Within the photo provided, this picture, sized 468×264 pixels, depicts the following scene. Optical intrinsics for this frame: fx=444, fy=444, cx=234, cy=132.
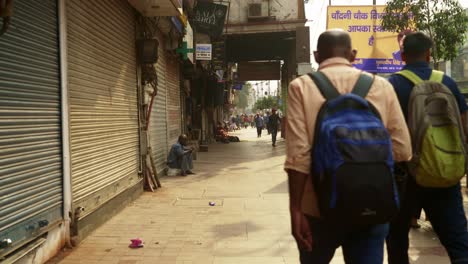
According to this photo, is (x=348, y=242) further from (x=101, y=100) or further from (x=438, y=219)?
(x=101, y=100)

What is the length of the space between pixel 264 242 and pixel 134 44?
503 centimetres

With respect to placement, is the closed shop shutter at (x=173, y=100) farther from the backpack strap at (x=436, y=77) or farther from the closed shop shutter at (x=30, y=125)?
the backpack strap at (x=436, y=77)

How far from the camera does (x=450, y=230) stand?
2.78 m

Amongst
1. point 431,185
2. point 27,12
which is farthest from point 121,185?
point 431,185

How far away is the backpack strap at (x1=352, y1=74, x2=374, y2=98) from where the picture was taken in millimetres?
2199

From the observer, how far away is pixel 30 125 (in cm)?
430

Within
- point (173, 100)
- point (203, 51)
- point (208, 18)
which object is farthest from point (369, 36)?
point (173, 100)

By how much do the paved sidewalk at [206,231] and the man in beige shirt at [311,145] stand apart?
7.76 feet

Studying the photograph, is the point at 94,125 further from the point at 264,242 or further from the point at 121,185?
the point at 264,242

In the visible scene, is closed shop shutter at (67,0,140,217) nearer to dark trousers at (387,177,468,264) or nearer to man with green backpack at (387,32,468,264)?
dark trousers at (387,177,468,264)

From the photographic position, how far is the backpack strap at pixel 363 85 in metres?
2.20


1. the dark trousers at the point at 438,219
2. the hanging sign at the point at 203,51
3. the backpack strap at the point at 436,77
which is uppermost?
the hanging sign at the point at 203,51

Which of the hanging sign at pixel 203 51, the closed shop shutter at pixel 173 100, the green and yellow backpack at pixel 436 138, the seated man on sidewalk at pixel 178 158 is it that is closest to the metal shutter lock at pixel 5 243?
the green and yellow backpack at pixel 436 138

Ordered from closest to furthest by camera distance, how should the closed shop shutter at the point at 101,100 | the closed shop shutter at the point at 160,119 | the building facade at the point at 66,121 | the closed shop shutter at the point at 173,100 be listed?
the building facade at the point at 66,121 < the closed shop shutter at the point at 101,100 < the closed shop shutter at the point at 160,119 < the closed shop shutter at the point at 173,100
